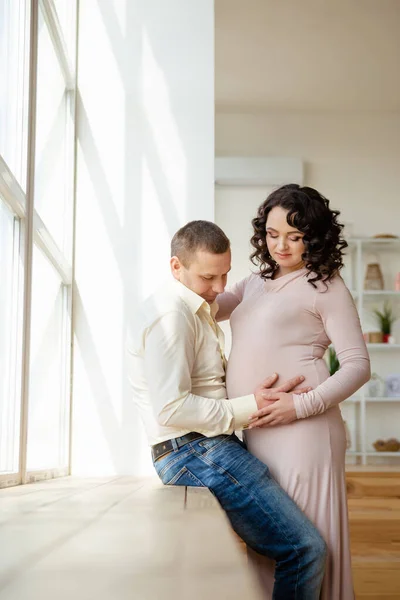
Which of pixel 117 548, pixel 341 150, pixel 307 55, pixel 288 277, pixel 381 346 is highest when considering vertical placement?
pixel 307 55

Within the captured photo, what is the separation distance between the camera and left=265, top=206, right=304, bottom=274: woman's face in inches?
79.3

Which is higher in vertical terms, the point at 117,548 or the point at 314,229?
the point at 314,229

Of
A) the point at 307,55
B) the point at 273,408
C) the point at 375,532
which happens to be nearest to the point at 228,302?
the point at 273,408

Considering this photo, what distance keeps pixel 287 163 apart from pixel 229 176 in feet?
1.87

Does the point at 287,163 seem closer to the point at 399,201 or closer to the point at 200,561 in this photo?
the point at 399,201

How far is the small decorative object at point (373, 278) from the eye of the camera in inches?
273

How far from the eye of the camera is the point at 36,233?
2182 mm

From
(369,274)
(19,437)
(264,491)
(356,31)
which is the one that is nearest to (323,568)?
(264,491)

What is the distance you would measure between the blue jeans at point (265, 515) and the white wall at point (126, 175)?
3.39 ft

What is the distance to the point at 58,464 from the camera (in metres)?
2.70

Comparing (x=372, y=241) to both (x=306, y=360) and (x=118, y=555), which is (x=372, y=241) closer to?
(x=306, y=360)

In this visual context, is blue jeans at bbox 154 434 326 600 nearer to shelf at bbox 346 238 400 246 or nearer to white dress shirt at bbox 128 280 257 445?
white dress shirt at bbox 128 280 257 445

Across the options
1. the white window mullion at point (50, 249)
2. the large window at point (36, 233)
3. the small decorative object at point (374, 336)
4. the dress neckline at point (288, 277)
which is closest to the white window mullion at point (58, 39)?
the large window at point (36, 233)

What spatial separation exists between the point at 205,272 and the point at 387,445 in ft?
17.2
